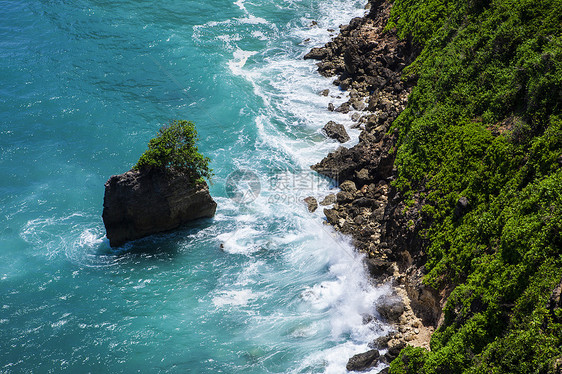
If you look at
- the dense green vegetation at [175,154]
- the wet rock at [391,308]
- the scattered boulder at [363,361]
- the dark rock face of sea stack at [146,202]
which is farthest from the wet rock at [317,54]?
the scattered boulder at [363,361]

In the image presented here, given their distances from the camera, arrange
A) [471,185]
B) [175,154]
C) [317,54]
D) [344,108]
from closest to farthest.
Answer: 1. [471,185]
2. [175,154]
3. [344,108]
4. [317,54]

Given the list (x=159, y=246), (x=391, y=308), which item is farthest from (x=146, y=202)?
(x=391, y=308)

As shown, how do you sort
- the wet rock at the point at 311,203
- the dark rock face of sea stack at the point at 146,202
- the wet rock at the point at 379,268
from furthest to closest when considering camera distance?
the wet rock at the point at 311,203 → the dark rock face of sea stack at the point at 146,202 → the wet rock at the point at 379,268

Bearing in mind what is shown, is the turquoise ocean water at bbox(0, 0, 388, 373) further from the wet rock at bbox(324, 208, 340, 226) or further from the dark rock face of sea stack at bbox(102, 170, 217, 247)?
the dark rock face of sea stack at bbox(102, 170, 217, 247)

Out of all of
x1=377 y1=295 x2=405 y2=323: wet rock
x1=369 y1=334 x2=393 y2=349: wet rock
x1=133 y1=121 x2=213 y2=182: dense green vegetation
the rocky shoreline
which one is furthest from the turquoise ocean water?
x1=133 y1=121 x2=213 y2=182: dense green vegetation

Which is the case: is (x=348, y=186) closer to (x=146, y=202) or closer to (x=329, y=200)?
(x=329, y=200)

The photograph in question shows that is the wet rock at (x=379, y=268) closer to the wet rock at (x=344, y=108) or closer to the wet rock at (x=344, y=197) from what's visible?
the wet rock at (x=344, y=197)

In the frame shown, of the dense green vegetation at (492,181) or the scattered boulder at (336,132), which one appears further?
the scattered boulder at (336,132)
